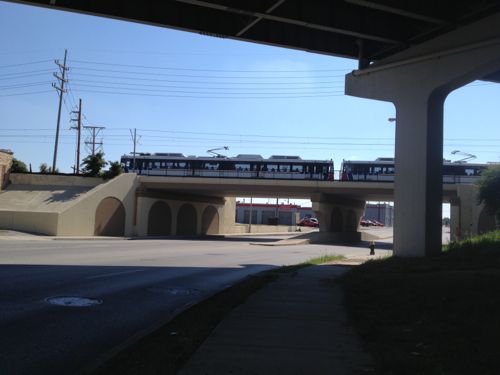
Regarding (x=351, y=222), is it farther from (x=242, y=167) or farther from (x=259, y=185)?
(x=259, y=185)

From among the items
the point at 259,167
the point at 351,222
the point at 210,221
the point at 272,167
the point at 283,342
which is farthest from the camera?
the point at 351,222

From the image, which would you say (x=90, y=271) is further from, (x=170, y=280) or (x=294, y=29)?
(x=294, y=29)

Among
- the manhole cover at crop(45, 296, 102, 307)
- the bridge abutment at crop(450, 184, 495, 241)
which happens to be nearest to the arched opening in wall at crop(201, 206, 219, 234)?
the bridge abutment at crop(450, 184, 495, 241)

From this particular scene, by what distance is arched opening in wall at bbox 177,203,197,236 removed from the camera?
58403 mm

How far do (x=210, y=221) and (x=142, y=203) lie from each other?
1744 centimetres

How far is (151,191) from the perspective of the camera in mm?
51656

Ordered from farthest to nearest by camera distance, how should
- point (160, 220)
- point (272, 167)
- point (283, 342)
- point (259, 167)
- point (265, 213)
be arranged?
1. point (265, 213)
2. point (259, 167)
3. point (272, 167)
4. point (160, 220)
5. point (283, 342)

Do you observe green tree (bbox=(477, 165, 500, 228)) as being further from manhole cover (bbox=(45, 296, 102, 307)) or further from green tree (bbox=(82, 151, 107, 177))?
green tree (bbox=(82, 151, 107, 177))

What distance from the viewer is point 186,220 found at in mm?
59719

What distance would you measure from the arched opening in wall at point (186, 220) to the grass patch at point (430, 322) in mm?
46687

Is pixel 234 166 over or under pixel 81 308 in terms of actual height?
over

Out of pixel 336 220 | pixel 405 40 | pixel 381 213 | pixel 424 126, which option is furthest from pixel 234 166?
pixel 381 213

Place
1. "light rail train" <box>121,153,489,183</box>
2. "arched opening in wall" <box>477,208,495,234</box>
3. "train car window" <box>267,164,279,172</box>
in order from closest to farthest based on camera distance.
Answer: "arched opening in wall" <box>477,208,495,234</box> → "light rail train" <box>121,153,489,183</box> → "train car window" <box>267,164,279,172</box>

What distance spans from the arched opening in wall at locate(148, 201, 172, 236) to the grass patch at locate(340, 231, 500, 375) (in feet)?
134
